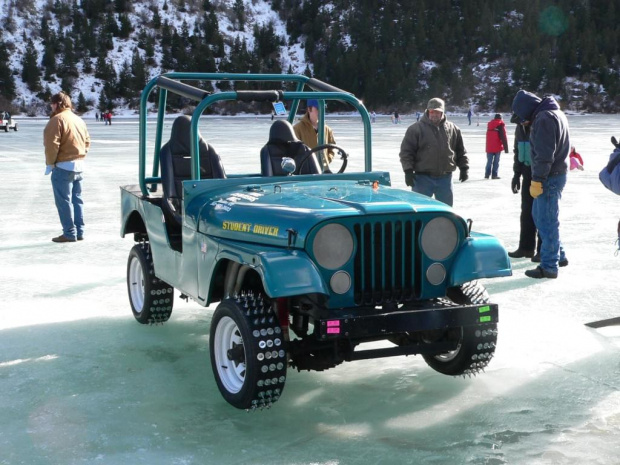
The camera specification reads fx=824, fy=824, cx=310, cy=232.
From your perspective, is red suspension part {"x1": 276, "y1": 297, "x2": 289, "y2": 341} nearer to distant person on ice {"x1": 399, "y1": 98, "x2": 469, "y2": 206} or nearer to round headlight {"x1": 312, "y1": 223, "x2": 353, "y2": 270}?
round headlight {"x1": 312, "y1": 223, "x2": 353, "y2": 270}

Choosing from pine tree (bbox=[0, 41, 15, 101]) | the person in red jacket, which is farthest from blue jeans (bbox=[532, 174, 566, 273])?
pine tree (bbox=[0, 41, 15, 101])

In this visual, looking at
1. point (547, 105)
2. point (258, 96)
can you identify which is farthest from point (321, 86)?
point (547, 105)

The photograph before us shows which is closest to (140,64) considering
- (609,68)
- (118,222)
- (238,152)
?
(609,68)

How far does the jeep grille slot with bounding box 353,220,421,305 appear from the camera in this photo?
13.7 feet

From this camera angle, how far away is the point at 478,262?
4.36 meters

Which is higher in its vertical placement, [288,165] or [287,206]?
[288,165]

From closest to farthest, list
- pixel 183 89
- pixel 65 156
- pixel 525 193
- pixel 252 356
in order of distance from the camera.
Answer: pixel 252 356 < pixel 183 89 < pixel 525 193 < pixel 65 156

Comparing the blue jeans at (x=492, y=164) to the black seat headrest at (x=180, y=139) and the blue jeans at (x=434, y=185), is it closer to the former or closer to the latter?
the blue jeans at (x=434, y=185)

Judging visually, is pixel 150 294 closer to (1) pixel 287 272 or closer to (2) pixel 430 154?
(1) pixel 287 272

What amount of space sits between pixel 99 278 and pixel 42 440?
3982mm

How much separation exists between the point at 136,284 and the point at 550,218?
3785 mm

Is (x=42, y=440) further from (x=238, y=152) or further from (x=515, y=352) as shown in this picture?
(x=238, y=152)

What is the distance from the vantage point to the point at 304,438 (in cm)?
393

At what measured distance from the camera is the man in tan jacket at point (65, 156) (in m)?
9.52
